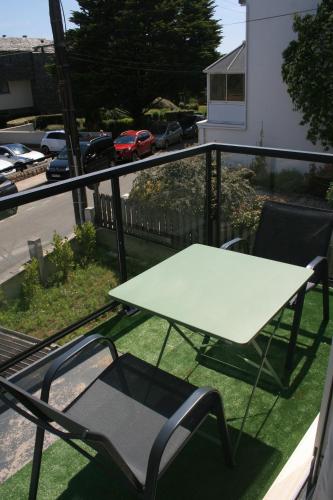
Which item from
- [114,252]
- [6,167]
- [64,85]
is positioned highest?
[64,85]

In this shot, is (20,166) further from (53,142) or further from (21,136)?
(21,136)

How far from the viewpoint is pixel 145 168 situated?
3068 millimetres

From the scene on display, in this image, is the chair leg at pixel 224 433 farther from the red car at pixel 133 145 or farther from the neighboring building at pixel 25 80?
the neighboring building at pixel 25 80

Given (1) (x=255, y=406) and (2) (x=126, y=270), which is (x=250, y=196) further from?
(1) (x=255, y=406)

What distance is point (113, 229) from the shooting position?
3195mm

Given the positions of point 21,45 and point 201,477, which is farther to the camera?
point 21,45

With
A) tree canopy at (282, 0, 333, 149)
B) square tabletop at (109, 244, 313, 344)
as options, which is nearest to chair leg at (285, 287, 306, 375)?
square tabletop at (109, 244, 313, 344)

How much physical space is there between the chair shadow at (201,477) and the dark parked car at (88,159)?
15.7 meters

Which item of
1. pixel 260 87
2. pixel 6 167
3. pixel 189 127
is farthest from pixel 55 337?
pixel 189 127

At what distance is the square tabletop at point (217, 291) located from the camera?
6.17ft

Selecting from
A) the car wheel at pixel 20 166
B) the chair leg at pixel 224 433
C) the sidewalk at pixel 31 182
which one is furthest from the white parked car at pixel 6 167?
the chair leg at pixel 224 433

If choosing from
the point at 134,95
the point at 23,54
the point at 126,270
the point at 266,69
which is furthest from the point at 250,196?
the point at 23,54

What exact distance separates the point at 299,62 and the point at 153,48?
16.8 meters

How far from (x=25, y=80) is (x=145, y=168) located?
34.1 meters
